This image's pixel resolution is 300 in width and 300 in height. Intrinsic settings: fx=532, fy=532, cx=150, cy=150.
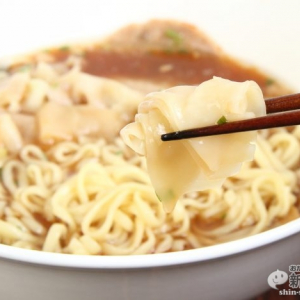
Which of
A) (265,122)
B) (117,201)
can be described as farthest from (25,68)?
(265,122)

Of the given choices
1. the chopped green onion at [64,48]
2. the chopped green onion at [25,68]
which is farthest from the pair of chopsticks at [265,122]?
the chopped green onion at [64,48]

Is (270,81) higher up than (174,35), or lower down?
lower down

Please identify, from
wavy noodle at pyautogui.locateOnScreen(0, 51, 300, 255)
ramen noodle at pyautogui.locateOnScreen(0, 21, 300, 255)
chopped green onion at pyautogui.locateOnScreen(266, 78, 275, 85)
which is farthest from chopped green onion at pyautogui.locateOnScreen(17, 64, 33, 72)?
chopped green onion at pyautogui.locateOnScreen(266, 78, 275, 85)

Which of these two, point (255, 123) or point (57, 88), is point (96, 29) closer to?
point (57, 88)

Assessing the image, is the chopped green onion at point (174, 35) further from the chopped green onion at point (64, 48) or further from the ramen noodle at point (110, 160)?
the chopped green onion at point (64, 48)

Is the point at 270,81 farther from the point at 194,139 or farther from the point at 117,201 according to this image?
the point at 194,139

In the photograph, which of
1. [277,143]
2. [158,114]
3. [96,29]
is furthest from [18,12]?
[158,114]
